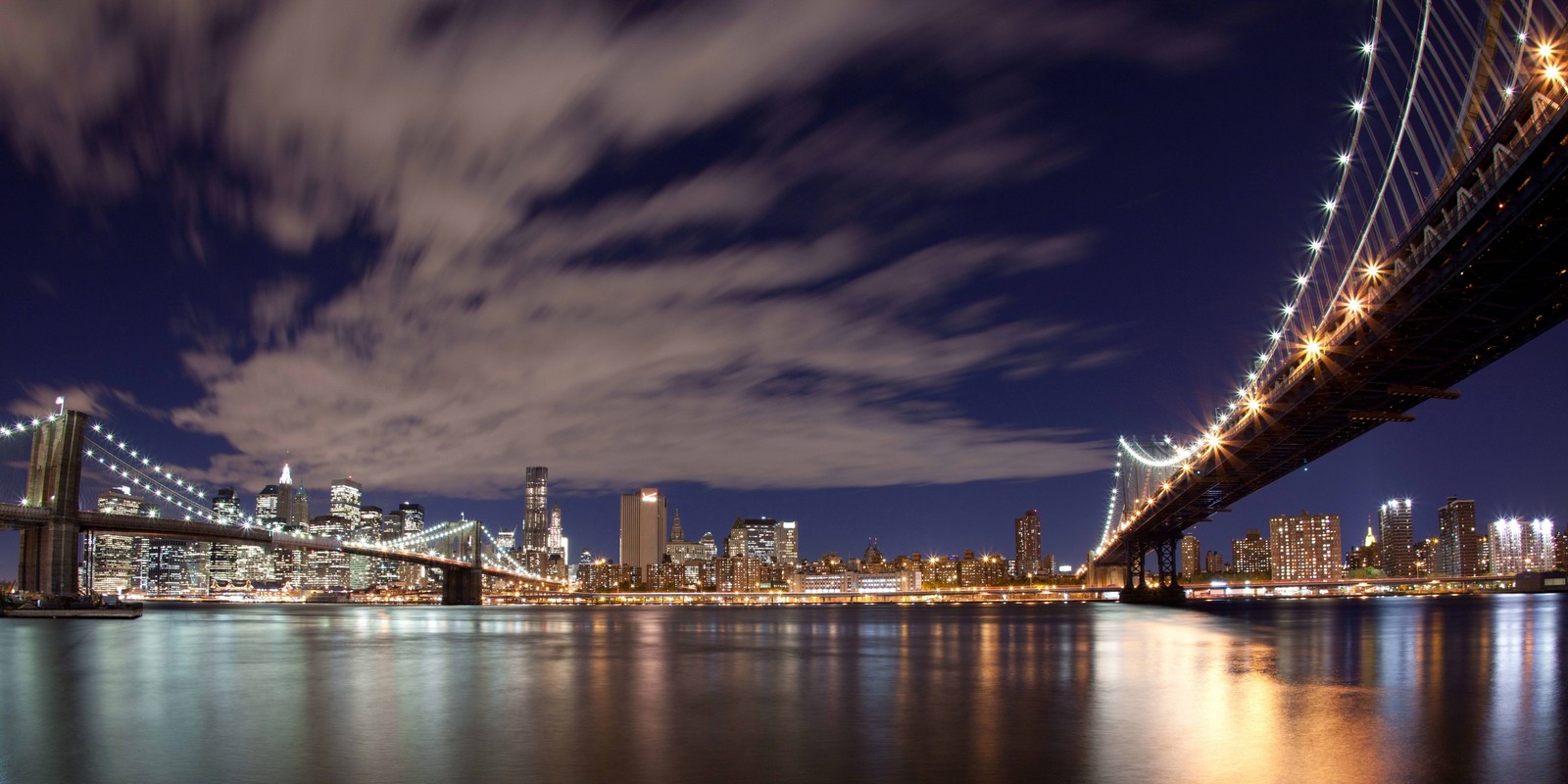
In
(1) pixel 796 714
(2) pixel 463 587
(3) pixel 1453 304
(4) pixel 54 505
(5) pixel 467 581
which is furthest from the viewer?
(2) pixel 463 587

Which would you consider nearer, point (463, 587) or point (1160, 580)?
point (1160, 580)

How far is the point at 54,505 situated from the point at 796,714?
70.7m

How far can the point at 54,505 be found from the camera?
7150 centimetres

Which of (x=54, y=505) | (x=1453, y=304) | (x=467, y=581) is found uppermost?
(x=1453, y=304)

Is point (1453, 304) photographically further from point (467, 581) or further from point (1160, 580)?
point (467, 581)

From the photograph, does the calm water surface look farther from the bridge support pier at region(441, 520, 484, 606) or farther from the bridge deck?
the bridge support pier at region(441, 520, 484, 606)

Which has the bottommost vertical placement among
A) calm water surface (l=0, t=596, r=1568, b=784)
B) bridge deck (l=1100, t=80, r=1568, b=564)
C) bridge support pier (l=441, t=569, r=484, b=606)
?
bridge support pier (l=441, t=569, r=484, b=606)

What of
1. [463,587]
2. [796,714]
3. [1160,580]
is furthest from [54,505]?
[1160,580]

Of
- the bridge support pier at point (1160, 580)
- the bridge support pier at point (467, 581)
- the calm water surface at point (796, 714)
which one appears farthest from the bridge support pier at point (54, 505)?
the bridge support pier at point (1160, 580)

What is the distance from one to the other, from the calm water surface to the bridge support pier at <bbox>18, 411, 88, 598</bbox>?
39.1m

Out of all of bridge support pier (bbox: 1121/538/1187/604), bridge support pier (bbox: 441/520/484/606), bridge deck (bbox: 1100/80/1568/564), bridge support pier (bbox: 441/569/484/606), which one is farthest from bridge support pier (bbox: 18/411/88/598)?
bridge support pier (bbox: 1121/538/1187/604)

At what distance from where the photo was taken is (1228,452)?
62.8 metres

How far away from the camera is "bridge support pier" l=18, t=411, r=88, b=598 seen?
7138 cm

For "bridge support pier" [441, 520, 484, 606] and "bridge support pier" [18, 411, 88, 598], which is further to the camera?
"bridge support pier" [441, 520, 484, 606]
